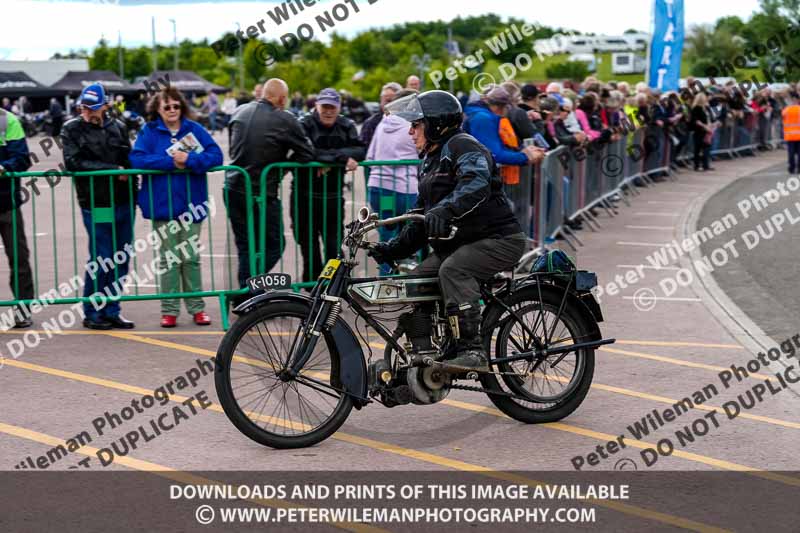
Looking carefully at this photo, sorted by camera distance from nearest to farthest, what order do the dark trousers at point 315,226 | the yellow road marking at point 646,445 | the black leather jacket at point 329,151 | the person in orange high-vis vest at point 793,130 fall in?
the yellow road marking at point 646,445, the black leather jacket at point 329,151, the dark trousers at point 315,226, the person in orange high-vis vest at point 793,130

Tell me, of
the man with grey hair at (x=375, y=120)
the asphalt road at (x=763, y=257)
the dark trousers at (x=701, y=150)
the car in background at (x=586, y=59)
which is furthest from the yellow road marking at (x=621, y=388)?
the car in background at (x=586, y=59)

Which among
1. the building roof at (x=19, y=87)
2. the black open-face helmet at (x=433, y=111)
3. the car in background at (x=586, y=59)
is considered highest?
the car in background at (x=586, y=59)

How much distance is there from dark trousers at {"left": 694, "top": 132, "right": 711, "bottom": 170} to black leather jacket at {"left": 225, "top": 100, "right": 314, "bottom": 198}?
1832 cm

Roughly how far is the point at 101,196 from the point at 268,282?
3.38m

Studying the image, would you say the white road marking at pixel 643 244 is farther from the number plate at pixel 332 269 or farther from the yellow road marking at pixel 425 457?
the number plate at pixel 332 269

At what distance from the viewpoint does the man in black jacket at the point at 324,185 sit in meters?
9.74

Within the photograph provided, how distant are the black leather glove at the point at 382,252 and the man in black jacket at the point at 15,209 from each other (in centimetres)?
388

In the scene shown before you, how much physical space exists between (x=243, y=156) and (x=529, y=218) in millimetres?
3597

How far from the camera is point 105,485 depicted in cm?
530

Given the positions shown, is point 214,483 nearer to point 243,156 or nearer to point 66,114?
point 243,156

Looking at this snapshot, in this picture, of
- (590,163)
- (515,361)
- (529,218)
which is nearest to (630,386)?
(515,361)

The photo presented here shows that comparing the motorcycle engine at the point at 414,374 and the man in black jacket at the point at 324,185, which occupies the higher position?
the man in black jacket at the point at 324,185
